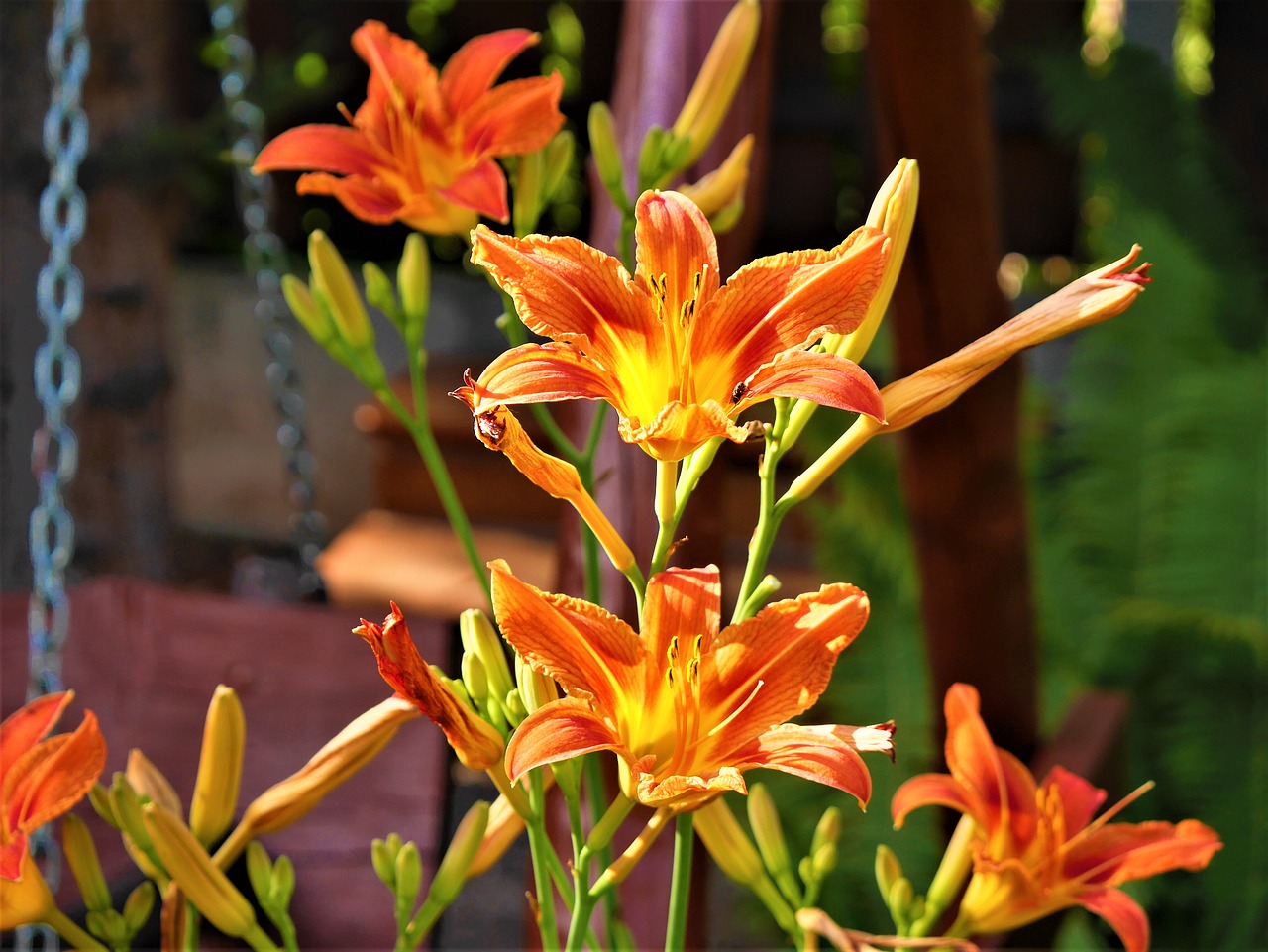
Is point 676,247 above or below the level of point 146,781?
above

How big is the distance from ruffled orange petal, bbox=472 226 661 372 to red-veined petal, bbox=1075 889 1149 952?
0.24 metres

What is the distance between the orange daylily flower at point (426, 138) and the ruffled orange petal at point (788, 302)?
118 mm

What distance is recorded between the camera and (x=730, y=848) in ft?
1.48

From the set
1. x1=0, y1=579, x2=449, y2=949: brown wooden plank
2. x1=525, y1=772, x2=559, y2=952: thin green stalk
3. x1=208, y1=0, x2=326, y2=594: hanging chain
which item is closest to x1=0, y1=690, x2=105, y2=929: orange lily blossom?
x1=525, y1=772, x2=559, y2=952: thin green stalk

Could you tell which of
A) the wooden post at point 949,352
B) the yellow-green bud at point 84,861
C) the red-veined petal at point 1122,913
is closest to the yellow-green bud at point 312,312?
the yellow-green bud at point 84,861

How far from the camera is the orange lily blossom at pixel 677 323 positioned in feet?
1.02

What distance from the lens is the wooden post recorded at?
87 centimetres

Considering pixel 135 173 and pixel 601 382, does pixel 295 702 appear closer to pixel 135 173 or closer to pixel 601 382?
pixel 601 382

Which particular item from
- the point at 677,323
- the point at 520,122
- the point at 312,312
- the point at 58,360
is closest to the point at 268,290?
the point at 58,360

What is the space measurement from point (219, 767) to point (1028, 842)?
28 cm

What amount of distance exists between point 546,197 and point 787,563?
1.96 meters

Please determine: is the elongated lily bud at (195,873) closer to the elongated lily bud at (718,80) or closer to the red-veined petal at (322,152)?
the red-veined petal at (322,152)

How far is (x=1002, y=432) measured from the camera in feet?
3.44

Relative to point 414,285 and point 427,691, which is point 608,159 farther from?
point 427,691
